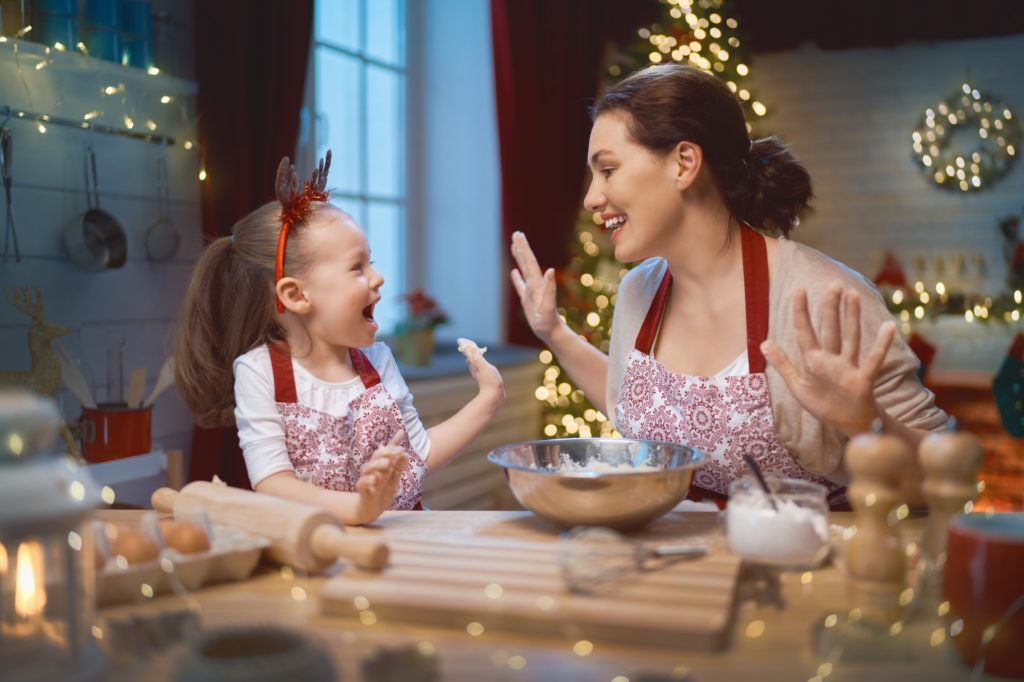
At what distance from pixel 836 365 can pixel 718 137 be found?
814 millimetres

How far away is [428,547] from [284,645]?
1.23 feet

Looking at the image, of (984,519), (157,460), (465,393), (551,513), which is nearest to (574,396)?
(465,393)

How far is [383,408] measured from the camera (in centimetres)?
177

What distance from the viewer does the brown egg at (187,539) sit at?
1085mm

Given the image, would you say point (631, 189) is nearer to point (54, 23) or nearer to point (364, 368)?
point (364, 368)

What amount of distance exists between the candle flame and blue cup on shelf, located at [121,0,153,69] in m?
2.17

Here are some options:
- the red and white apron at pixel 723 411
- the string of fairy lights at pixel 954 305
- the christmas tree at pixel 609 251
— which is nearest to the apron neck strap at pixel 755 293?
the red and white apron at pixel 723 411

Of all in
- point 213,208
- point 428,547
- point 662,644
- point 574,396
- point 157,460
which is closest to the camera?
point 662,644

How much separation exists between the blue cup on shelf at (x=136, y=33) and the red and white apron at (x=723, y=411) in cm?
174

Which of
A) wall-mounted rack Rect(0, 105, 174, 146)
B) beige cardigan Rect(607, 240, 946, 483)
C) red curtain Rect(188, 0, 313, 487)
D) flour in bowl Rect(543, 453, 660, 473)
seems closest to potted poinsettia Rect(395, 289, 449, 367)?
red curtain Rect(188, 0, 313, 487)

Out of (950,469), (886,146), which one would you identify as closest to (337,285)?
(950,469)

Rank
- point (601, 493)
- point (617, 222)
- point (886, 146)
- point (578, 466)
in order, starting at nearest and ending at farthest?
point (601, 493) < point (578, 466) < point (617, 222) < point (886, 146)

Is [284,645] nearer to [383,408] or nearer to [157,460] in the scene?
[383,408]

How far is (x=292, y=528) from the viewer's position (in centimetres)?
112
